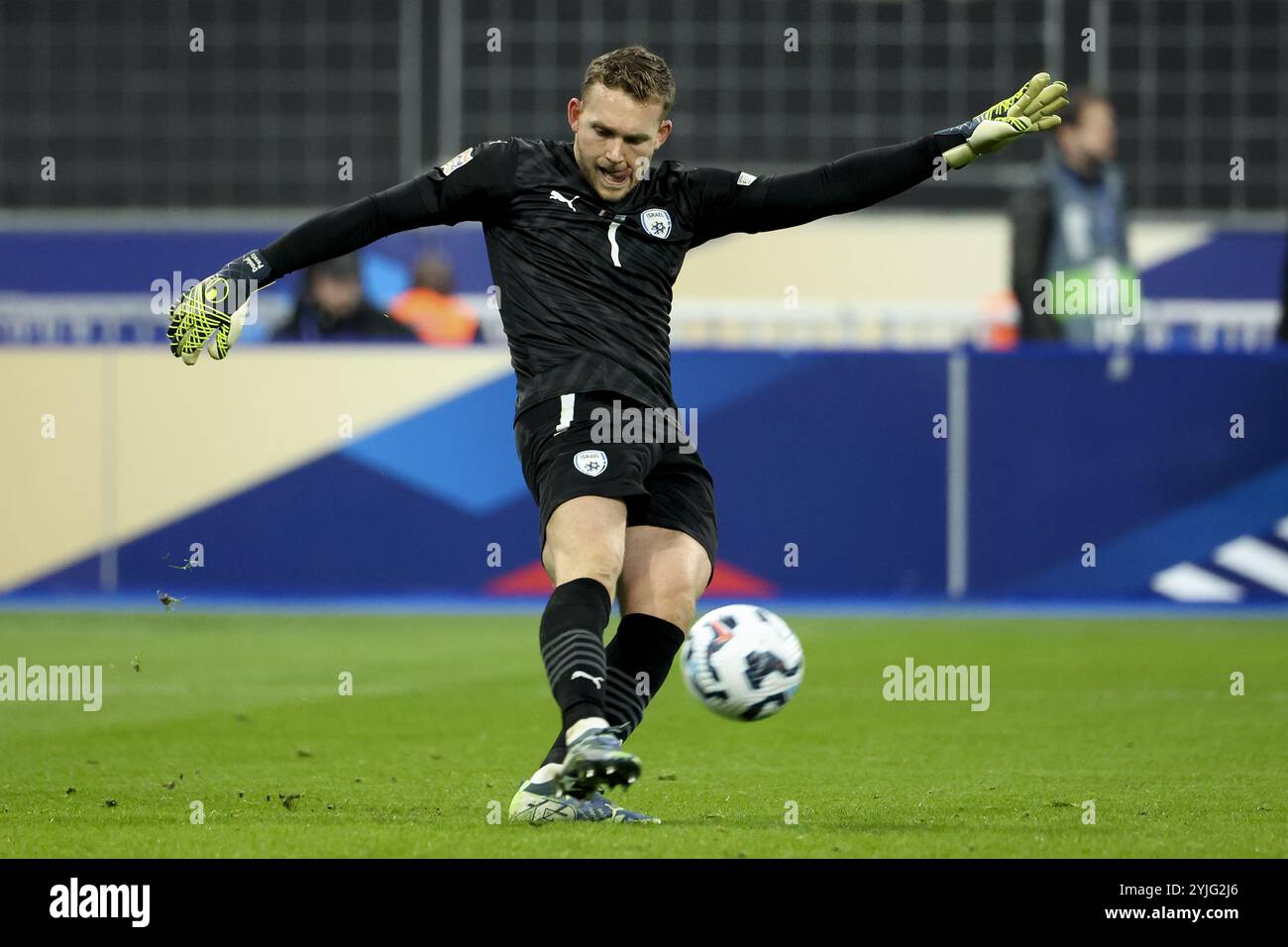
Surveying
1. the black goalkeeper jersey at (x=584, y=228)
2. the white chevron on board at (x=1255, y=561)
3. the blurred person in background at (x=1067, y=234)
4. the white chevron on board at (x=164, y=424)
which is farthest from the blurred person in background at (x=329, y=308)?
the black goalkeeper jersey at (x=584, y=228)

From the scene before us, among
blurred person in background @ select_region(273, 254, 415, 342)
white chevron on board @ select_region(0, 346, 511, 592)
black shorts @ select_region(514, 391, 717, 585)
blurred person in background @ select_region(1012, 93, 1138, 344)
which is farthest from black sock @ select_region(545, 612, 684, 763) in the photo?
blurred person in background @ select_region(273, 254, 415, 342)

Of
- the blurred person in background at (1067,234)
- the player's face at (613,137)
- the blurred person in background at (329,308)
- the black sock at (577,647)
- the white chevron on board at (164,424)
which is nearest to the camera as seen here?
the black sock at (577,647)

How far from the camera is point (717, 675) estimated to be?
562cm

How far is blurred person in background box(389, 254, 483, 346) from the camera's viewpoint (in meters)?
14.6

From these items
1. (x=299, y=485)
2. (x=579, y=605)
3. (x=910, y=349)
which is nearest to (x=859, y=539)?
(x=910, y=349)

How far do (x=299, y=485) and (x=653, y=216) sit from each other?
7386mm

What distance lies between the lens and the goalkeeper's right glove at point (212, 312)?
5.56 meters

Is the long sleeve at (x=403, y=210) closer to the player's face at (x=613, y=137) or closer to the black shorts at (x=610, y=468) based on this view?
the player's face at (x=613, y=137)

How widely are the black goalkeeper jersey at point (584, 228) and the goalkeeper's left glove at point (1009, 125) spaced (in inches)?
2.4

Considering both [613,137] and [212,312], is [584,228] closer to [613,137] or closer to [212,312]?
[613,137]

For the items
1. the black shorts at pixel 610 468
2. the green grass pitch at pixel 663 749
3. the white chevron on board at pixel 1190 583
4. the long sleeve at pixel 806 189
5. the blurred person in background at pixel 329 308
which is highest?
the blurred person in background at pixel 329 308

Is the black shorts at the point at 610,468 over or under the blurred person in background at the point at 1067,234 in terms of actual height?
under

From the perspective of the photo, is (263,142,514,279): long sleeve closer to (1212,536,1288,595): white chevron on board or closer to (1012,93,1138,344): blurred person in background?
(1212,536,1288,595): white chevron on board

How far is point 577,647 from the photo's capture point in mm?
5172
